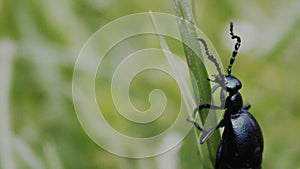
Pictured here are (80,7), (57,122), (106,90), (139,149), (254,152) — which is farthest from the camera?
A: (80,7)

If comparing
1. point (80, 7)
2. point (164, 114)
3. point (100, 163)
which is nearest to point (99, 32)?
point (80, 7)

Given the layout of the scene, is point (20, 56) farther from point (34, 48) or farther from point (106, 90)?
point (106, 90)

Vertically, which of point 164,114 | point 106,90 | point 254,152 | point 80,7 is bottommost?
point 254,152

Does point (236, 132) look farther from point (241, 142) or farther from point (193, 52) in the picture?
point (193, 52)

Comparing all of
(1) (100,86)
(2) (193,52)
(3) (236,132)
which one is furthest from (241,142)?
(1) (100,86)

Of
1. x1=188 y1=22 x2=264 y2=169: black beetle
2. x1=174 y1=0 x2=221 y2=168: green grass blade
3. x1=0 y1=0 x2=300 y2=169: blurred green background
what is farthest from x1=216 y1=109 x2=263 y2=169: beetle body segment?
x1=174 y1=0 x2=221 y2=168: green grass blade

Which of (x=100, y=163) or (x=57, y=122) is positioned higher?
(x=57, y=122)

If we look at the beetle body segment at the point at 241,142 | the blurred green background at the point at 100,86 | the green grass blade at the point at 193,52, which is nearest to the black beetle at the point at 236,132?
the beetle body segment at the point at 241,142

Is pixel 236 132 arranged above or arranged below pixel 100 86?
below
